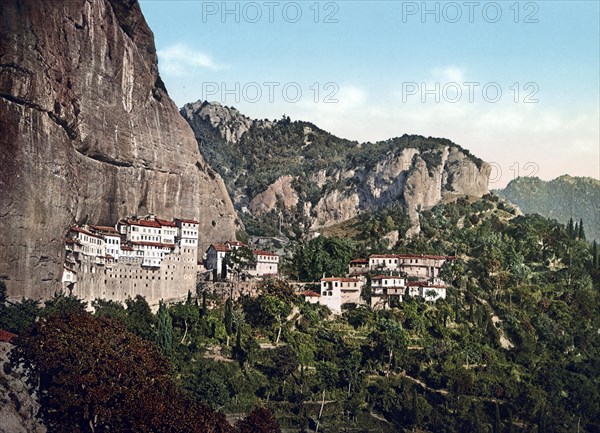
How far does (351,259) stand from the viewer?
3878 inches

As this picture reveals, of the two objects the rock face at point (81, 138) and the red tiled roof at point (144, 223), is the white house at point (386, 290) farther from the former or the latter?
the red tiled roof at point (144, 223)

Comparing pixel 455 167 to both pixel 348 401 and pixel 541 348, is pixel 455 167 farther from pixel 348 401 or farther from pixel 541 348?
pixel 348 401

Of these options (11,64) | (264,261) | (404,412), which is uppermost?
(11,64)

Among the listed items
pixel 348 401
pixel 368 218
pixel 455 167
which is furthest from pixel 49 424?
pixel 455 167

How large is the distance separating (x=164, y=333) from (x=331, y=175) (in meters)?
82.5

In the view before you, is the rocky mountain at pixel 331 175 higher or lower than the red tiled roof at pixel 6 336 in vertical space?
higher

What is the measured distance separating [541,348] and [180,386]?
36.3 meters

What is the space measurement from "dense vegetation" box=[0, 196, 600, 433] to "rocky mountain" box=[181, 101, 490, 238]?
1078 inches

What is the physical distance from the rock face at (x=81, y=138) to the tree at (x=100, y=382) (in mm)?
11050

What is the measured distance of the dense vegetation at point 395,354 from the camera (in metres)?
76.4

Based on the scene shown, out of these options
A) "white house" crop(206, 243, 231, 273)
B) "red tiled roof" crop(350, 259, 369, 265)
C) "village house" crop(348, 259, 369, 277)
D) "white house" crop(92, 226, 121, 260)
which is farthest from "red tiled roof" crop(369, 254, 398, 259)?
"white house" crop(92, 226, 121, 260)

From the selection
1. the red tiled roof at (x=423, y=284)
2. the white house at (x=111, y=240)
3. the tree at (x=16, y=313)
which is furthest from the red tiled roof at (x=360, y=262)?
the tree at (x=16, y=313)

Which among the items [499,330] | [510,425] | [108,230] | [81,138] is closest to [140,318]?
[108,230]

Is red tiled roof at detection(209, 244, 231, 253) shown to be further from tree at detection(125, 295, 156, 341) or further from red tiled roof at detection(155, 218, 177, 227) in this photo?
tree at detection(125, 295, 156, 341)
